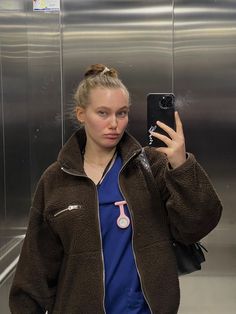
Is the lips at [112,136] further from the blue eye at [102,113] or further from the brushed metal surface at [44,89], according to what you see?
the brushed metal surface at [44,89]

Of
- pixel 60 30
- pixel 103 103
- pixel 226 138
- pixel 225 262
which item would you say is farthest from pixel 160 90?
pixel 103 103

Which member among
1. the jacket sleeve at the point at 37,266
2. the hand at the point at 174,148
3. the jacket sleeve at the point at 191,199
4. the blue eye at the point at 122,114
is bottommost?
the jacket sleeve at the point at 37,266

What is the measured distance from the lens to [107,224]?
1288 millimetres

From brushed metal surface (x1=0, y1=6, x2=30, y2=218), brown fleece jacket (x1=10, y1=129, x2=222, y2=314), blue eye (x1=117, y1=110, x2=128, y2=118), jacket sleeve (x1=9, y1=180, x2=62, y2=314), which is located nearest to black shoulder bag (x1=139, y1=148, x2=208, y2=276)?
brown fleece jacket (x1=10, y1=129, x2=222, y2=314)

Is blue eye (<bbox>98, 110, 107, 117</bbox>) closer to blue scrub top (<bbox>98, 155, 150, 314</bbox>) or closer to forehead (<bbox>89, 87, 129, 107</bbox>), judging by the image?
forehead (<bbox>89, 87, 129, 107</bbox>)

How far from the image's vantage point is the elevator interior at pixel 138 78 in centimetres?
268

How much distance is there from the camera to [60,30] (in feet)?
9.01

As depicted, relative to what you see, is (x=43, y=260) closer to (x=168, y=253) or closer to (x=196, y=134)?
(x=168, y=253)

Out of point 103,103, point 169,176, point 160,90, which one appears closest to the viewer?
point 169,176

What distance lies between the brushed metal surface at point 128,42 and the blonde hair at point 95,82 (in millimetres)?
1386

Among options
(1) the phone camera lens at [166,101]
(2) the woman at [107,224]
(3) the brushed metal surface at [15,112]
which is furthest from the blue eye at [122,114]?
(3) the brushed metal surface at [15,112]

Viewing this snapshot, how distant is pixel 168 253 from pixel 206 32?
1.75 metres

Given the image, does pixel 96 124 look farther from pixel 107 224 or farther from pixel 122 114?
pixel 107 224

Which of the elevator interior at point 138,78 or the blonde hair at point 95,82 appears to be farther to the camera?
the elevator interior at point 138,78
